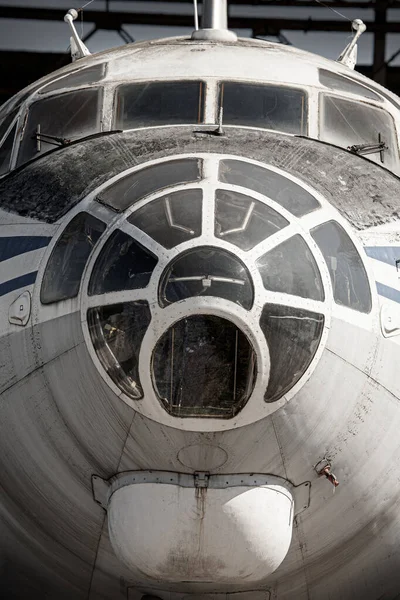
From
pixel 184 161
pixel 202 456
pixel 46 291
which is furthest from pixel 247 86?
pixel 202 456

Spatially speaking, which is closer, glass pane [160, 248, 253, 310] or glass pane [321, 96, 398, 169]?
glass pane [160, 248, 253, 310]

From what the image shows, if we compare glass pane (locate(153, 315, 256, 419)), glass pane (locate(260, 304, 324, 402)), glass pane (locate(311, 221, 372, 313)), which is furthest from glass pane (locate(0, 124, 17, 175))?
glass pane (locate(260, 304, 324, 402))

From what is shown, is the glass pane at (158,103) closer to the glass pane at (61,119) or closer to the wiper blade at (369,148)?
the glass pane at (61,119)

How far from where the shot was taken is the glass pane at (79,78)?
33.7 ft

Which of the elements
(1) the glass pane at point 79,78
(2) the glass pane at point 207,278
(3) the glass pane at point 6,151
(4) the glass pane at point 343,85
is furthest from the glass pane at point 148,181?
(4) the glass pane at point 343,85

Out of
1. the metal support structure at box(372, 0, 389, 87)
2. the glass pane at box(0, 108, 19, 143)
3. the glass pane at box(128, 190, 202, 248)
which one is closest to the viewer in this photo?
the glass pane at box(128, 190, 202, 248)

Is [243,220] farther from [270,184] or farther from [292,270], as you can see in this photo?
[270,184]

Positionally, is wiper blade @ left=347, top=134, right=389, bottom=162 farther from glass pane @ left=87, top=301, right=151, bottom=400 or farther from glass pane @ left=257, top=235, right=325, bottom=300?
glass pane @ left=87, top=301, right=151, bottom=400

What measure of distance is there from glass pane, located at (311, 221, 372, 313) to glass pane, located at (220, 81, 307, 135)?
1.92 meters

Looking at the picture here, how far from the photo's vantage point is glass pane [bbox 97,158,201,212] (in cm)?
785

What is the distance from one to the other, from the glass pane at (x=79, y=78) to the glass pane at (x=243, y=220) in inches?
118

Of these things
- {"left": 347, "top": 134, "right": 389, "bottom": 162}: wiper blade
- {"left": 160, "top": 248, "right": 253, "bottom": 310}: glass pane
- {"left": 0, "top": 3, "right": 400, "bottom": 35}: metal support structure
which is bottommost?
{"left": 160, "top": 248, "right": 253, "bottom": 310}: glass pane

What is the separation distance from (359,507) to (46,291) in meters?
2.35

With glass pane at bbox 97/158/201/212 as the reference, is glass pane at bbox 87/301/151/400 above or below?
below
